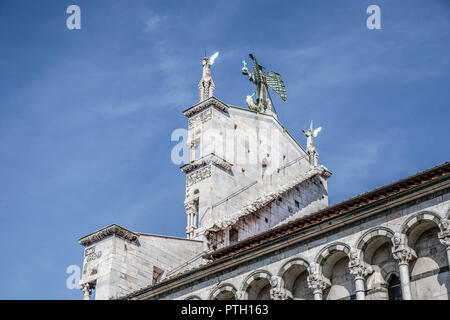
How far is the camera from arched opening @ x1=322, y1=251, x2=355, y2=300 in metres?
28.3

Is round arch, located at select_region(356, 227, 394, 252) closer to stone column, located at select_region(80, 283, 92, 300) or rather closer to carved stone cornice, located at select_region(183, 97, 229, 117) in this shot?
stone column, located at select_region(80, 283, 92, 300)

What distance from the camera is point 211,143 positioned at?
48125 millimetres

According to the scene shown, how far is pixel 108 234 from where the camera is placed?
134ft

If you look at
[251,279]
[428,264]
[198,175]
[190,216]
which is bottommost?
[428,264]

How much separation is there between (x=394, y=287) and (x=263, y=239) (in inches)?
217

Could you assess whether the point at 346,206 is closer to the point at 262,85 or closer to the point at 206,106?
the point at 206,106

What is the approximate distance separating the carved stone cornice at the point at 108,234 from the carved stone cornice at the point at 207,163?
772cm

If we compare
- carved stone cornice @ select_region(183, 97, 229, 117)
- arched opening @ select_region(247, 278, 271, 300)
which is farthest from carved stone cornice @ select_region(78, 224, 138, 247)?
arched opening @ select_region(247, 278, 271, 300)

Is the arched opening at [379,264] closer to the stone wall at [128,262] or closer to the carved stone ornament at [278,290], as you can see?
the carved stone ornament at [278,290]

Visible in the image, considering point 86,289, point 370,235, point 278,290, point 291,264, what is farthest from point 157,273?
point 370,235

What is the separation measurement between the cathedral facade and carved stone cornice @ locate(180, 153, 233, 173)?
81mm

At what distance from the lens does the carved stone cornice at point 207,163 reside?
4725 centimetres

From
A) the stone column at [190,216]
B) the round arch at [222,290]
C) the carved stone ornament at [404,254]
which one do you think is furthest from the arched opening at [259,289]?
the stone column at [190,216]

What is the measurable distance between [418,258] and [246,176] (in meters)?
23.5
